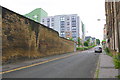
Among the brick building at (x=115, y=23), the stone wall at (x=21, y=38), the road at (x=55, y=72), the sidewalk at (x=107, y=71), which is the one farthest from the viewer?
the brick building at (x=115, y=23)

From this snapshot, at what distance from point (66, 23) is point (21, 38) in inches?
3714

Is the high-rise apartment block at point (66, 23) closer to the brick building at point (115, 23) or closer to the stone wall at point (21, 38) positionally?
the brick building at point (115, 23)

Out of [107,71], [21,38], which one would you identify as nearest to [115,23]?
[107,71]

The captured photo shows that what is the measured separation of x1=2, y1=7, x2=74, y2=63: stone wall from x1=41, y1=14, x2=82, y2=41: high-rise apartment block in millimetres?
81817

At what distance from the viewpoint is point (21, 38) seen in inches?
517

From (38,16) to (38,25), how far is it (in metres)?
93.2

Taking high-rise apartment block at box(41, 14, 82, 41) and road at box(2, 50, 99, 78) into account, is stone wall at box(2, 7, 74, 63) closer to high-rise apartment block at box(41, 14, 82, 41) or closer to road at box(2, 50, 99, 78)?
road at box(2, 50, 99, 78)

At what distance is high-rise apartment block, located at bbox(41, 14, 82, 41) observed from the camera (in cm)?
10156

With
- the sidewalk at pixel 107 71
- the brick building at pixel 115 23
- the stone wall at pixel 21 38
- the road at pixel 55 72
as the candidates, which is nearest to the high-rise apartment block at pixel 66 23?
the brick building at pixel 115 23

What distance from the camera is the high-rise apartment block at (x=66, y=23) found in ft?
333

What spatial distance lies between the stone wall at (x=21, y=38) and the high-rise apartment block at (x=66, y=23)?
81817 millimetres

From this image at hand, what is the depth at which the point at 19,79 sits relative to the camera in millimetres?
5777

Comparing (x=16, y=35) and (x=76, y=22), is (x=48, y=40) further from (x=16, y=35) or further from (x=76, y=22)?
(x=76, y=22)

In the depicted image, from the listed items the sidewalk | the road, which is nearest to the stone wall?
the road
